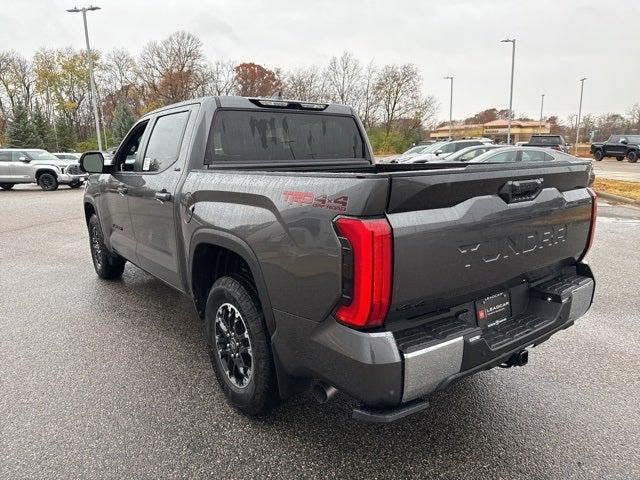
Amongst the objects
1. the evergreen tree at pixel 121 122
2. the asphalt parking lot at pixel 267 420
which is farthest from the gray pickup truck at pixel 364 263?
the evergreen tree at pixel 121 122

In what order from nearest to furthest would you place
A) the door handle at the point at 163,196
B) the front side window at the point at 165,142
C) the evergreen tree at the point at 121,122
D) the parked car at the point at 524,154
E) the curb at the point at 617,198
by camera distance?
the door handle at the point at 163,196 < the front side window at the point at 165,142 < the curb at the point at 617,198 < the parked car at the point at 524,154 < the evergreen tree at the point at 121,122

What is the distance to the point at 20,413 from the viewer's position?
2.80 meters

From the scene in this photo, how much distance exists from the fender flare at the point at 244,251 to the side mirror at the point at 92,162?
7.36ft

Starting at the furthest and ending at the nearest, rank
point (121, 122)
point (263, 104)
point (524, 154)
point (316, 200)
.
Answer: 1. point (121, 122)
2. point (524, 154)
3. point (263, 104)
4. point (316, 200)

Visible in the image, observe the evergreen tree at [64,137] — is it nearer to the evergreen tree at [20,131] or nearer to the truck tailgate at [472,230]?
the evergreen tree at [20,131]

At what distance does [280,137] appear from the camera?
3693 mm

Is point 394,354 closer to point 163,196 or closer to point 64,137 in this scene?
point 163,196

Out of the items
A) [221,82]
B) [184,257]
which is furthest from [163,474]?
[221,82]

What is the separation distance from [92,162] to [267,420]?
326 centimetres

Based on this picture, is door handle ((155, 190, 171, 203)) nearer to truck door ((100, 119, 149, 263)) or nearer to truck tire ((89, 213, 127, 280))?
truck door ((100, 119, 149, 263))

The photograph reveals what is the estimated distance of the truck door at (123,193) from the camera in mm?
4246

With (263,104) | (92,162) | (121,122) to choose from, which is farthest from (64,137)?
(263,104)

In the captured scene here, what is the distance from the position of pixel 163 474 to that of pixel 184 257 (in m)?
1.44

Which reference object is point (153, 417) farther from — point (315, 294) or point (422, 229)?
point (422, 229)
